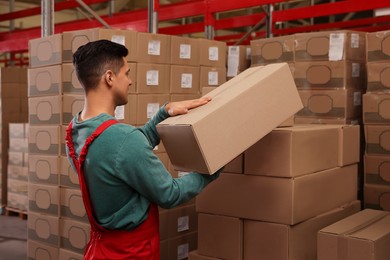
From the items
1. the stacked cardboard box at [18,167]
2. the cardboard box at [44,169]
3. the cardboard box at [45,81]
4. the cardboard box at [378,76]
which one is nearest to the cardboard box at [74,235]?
the cardboard box at [44,169]

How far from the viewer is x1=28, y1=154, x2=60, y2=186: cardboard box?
3934 millimetres

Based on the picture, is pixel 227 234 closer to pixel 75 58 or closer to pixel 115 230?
pixel 115 230

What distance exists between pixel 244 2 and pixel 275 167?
2400 mm

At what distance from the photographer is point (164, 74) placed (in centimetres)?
383

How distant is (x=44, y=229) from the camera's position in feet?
13.3

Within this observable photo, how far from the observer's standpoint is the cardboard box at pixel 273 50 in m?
3.92

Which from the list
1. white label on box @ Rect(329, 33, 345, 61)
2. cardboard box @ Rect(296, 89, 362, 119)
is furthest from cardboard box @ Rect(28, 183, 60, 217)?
white label on box @ Rect(329, 33, 345, 61)

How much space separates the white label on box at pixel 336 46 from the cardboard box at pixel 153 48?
1.22 m

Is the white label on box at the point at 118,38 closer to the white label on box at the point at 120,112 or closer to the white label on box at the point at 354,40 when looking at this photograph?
the white label on box at the point at 120,112

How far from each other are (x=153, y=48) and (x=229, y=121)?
1.69m

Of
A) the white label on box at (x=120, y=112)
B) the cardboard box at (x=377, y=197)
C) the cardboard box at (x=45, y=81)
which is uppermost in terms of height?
the cardboard box at (x=45, y=81)

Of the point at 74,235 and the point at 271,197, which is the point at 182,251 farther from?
the point at 271,197

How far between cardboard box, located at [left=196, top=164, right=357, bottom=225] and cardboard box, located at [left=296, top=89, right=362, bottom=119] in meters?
0.80

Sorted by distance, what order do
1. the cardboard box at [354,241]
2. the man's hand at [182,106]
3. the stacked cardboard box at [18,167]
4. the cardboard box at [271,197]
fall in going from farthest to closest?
the stacked cardboard box at [18,167] < the cardboard box at [271,197] < the cardboard box at [354,241] < the man's hand at [182,106]
